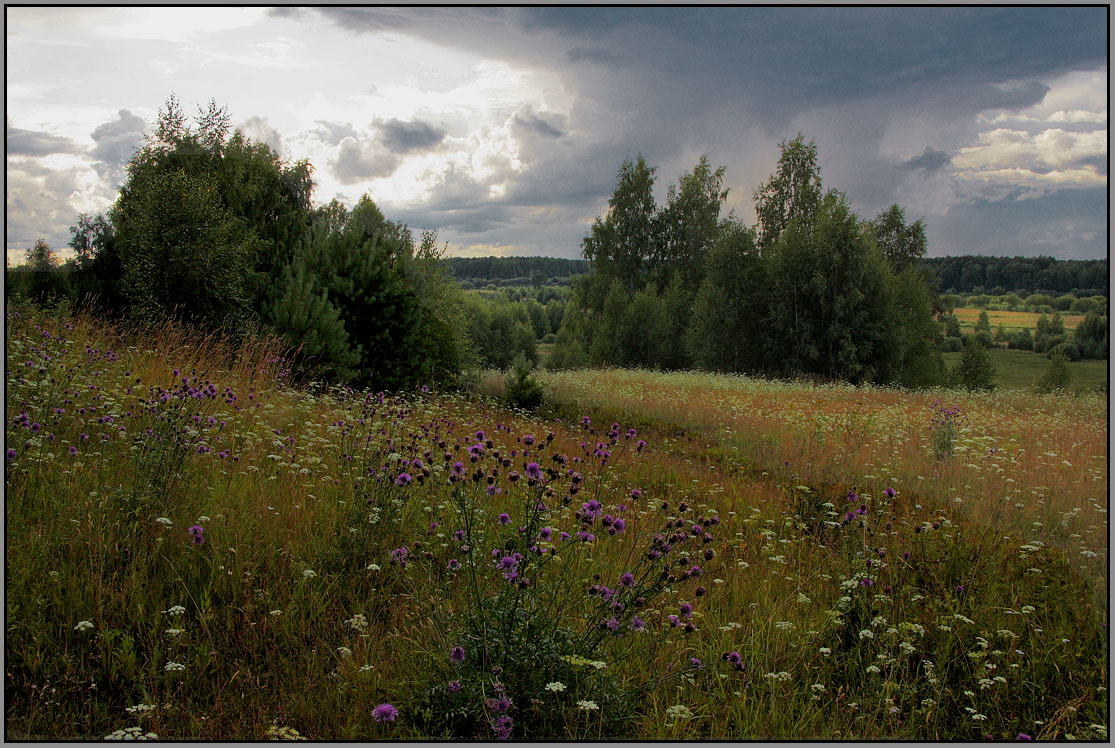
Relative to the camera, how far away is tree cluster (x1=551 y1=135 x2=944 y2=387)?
100 feet

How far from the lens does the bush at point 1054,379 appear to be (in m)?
12.9

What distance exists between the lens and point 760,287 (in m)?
33.2

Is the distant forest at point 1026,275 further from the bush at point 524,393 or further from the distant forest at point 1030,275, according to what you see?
the bush at point 524,393

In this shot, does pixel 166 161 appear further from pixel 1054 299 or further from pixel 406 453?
pixel 1054 299

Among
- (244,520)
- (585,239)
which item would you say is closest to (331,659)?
(244,520)

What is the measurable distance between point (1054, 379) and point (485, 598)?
17111 mm

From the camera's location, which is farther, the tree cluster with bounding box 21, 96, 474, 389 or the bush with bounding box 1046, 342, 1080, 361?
the tree cluster with bounding box 21, 96, 474, 389

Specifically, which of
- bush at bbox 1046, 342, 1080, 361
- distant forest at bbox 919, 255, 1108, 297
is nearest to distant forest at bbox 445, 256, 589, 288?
distant forest at bbox 919, 255, 1108, 297

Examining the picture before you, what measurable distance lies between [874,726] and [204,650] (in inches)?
123

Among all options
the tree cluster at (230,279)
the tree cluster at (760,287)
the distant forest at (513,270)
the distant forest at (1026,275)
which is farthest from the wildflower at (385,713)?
the distant forest at (513,270)

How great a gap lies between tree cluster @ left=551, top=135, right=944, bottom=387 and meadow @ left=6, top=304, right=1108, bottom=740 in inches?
992

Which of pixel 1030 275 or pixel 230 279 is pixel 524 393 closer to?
pixel 230 279

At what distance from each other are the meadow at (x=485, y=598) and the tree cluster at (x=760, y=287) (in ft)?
82.7

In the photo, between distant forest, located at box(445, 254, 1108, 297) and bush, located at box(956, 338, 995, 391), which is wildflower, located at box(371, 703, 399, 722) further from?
bush, located at box(956, 338, 995, 391)
